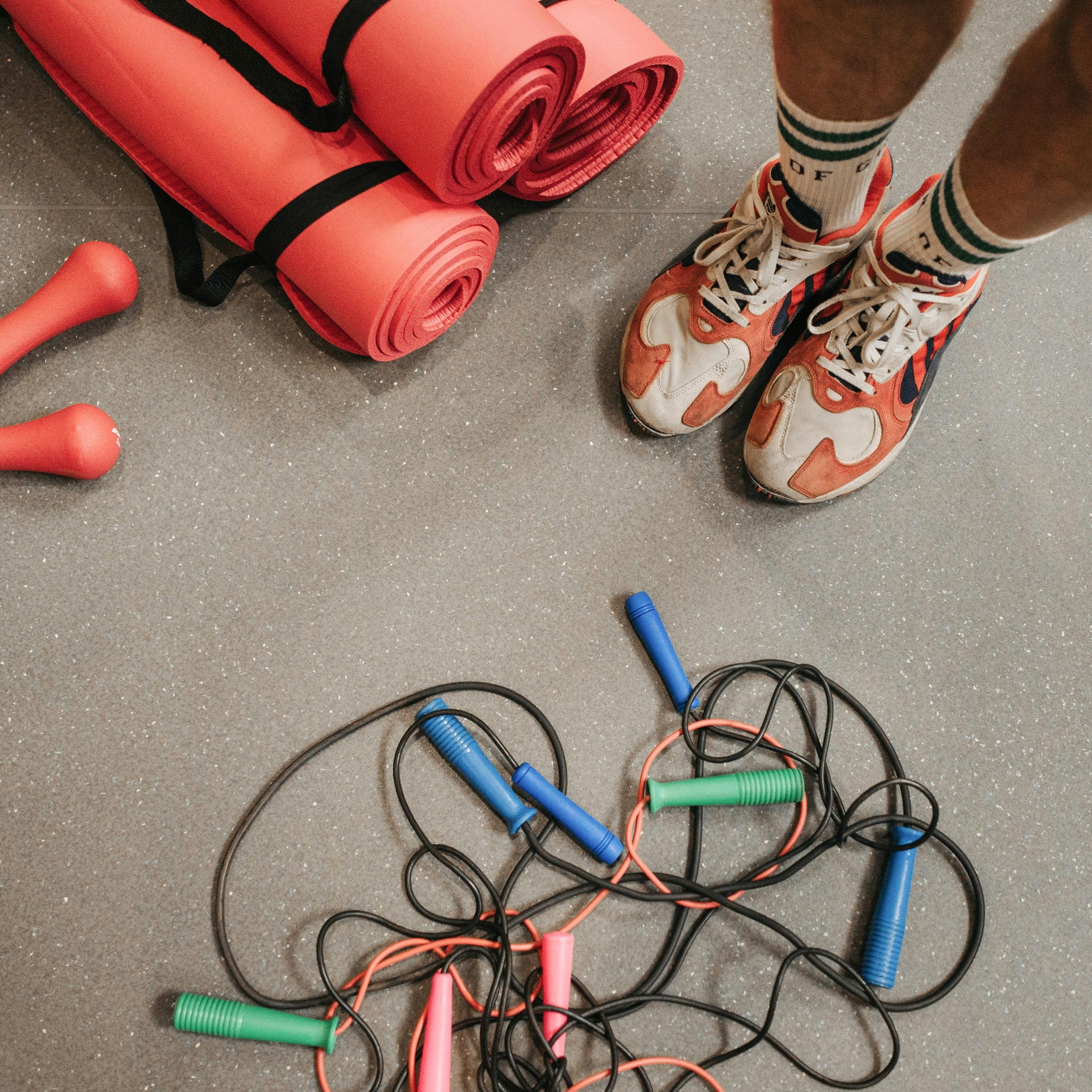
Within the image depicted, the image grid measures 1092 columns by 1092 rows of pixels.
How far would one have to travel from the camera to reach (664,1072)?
0.69 m

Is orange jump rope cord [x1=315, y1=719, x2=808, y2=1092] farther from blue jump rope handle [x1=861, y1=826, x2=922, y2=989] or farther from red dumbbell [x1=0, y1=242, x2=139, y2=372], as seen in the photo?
red dumbbell [x1=0, y1=242, x2=139, y2=372]

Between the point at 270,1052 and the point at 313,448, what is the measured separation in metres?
0.51

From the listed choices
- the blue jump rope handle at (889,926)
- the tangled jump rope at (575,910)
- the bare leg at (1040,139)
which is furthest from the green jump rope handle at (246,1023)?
the bare leg at (1040,139)

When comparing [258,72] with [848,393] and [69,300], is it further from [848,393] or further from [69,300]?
[848,393]

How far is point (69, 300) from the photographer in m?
0.74

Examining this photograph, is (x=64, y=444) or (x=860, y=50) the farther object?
(x=64, y=444)

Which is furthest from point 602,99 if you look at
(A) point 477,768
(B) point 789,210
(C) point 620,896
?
(C) point 620,896

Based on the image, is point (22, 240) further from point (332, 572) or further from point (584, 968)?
point (584, 968)

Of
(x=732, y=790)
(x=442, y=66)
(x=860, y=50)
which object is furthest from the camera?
(x=732, y=790)

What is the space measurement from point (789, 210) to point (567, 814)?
1.75 ft

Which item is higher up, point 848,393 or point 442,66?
point 442,66

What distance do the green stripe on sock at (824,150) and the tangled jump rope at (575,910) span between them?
0.38m

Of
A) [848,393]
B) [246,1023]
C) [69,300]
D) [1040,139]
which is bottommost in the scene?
[246,1023]

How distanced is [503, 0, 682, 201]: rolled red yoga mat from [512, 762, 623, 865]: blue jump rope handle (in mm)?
543
